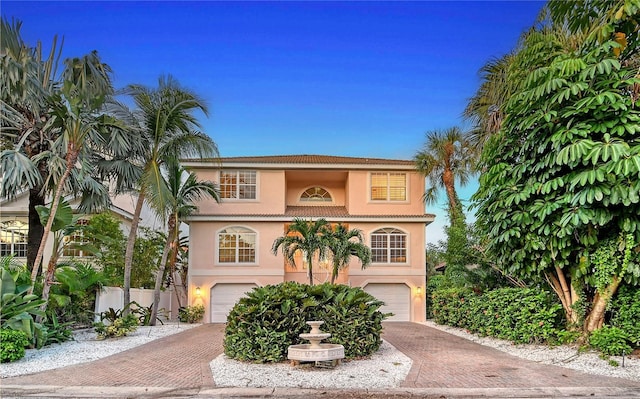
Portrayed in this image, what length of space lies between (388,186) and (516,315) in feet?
37.0

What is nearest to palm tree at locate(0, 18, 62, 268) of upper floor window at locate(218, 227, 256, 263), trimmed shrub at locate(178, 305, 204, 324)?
trimmed shrub at locate(178, 305, 204, 324)

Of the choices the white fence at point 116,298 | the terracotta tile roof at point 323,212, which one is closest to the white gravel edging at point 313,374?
the white fence at point 116,298

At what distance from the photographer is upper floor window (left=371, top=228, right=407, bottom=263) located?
22.5 metres

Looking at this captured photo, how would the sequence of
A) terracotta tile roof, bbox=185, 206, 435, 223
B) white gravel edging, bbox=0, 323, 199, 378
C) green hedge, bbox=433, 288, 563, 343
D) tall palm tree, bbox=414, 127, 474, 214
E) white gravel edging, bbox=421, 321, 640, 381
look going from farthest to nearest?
terracotta tile roof, bbox=185, 206, 435, 223, tall palm tree, bbox=414, 127, 474, 214, green hedge, bbox=433, 288, 563, 343, white gravel edging, bbox=0, 323, 199, 378, white gravel edging, bbox=421, 321, 640, 381

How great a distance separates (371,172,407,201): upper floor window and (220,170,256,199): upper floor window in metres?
5.81

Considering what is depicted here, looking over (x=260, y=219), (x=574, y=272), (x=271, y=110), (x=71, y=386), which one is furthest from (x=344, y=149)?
(x=71, y=386)

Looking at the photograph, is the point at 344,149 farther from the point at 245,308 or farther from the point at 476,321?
the point at 245,308

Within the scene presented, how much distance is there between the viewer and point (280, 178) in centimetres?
2286

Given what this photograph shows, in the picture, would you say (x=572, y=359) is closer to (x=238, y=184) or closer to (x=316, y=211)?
(x=316, y=211)

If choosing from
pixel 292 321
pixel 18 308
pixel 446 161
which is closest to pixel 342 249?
pixel 446 161

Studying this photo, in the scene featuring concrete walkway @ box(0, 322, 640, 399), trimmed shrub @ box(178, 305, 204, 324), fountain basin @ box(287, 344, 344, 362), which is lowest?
trimmed shrub @ box(178, 305, 204, 324)

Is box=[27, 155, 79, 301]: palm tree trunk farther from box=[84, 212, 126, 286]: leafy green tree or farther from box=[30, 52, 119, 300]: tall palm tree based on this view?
box=[84, 212, 126, 286]: leafy green tree

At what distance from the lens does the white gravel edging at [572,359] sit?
29.7 ft

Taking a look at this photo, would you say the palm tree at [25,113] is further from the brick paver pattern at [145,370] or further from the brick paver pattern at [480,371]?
the brick paver pattern at [480,371]
